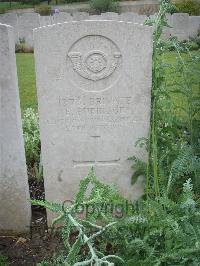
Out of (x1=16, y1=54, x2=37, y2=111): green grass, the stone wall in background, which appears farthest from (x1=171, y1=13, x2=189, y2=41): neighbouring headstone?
(x1=16, y1=54, x2=37, y2=111): green grass

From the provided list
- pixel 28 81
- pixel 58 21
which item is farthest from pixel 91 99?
pixel 58 21

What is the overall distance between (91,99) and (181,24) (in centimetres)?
1031

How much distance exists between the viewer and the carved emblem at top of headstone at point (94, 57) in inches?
112

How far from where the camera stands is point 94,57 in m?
2.90

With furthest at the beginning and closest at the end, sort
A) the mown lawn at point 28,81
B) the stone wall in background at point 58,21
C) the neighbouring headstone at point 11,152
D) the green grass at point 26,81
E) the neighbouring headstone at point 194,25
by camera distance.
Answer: the neighbouring headstone at point 194,25 → the stone wall in background at point 58,21 → the green grass at point 26,81 → the mown lawn at point 28,81 → the neighbouring headstone at point 11,152

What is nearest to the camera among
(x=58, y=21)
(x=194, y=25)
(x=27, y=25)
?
(x=58, y=21)

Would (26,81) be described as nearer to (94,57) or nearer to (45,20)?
(45,20)

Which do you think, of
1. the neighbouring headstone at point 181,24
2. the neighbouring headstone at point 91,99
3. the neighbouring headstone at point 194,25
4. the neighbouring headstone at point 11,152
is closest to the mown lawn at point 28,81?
the neighbouring headstone at point 91,99

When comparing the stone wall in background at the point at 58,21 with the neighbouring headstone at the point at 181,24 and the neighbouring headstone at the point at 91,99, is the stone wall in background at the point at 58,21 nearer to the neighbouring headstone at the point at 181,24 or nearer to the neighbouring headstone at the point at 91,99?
the neighbouring headstone at the point at 181,24

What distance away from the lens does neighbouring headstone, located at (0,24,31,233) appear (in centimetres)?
281

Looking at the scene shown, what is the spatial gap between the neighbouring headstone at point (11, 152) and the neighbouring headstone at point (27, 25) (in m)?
→ 9.79

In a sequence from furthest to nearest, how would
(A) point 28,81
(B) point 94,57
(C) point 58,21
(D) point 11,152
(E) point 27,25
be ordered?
(E) point 27,25 → (C) point 58,21 → (A) point 28,81 → (D) point 11,152 → (B) point 94,57

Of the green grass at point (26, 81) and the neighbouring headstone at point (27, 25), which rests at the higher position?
the neighbouring headstone at point (27, 25)

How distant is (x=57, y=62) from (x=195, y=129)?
117 cm
